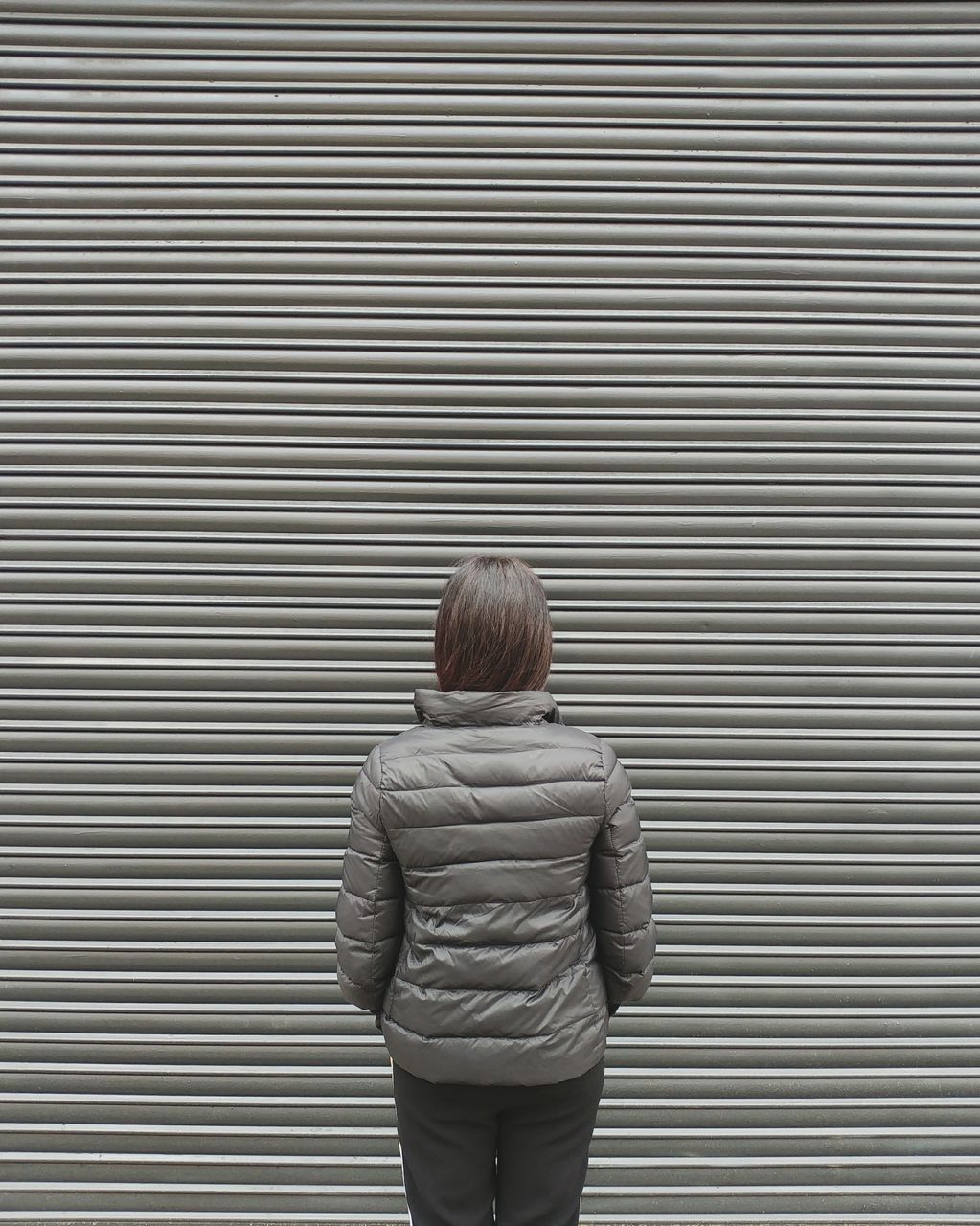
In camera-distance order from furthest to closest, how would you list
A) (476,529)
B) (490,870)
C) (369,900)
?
(476,529) → (369,900) → (490,870)

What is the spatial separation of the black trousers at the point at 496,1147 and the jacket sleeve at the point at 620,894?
0.25m

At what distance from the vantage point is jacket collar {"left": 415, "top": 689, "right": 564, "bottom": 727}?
167cm

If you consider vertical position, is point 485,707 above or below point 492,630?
below

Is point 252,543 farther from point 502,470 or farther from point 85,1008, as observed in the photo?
point 85,1008

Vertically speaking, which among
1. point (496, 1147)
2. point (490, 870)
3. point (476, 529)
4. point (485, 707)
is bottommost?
point (496, 1147)

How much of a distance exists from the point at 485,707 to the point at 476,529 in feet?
3.49

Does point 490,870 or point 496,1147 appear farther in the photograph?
point 496,1147

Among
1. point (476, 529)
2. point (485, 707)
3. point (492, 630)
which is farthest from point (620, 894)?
point (476, 529)

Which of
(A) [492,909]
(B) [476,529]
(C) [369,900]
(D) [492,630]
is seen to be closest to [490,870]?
(A) [492,909]

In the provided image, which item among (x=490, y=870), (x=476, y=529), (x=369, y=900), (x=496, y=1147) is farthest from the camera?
(x=476, y=529)

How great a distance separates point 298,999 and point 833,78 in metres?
3.80

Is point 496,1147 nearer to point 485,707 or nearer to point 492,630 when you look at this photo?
point 485,707

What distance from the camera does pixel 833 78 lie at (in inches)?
104

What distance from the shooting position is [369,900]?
69.5 inches
